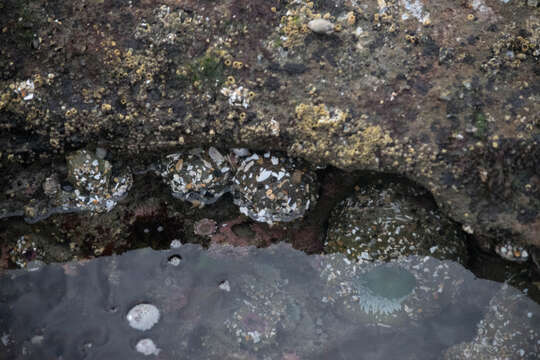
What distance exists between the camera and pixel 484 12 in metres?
3.45

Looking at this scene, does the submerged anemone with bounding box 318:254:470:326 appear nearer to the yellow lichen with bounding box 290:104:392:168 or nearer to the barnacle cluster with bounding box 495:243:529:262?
the barnacle cluster with bounding box 495:243:529:262

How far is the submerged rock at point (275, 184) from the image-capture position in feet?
12.7

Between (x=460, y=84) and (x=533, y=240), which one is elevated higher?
(x=460, y=84)

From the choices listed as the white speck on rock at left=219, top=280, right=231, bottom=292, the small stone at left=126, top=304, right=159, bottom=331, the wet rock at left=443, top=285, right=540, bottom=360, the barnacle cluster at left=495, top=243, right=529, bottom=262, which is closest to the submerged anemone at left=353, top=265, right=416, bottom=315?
the wet rock at left=443, top=285, right=540, bottom=360

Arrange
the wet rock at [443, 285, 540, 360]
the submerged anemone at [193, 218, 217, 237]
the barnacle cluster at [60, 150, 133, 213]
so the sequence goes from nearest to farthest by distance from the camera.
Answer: the wet rock at [443, 285, 540, 360] < the barnacle cluster at [60, 150, 133, 213] < the submerged anemone at [193, 218, 217, 237]

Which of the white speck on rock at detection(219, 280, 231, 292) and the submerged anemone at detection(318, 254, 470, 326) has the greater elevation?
the submerged anemone at detection(318, 254, 470, 326)

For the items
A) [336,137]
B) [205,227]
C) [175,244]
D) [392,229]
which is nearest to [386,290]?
[392,229]

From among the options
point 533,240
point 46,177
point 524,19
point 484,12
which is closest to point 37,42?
point 46,177

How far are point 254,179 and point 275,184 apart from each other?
20cm

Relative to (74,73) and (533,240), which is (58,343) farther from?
(533,240)

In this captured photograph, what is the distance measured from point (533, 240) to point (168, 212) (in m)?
3.16

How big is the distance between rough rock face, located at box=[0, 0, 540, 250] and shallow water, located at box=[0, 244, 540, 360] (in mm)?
831

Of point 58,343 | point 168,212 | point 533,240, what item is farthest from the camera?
point 168,212

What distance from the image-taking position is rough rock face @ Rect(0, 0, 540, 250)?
11.1 feet
